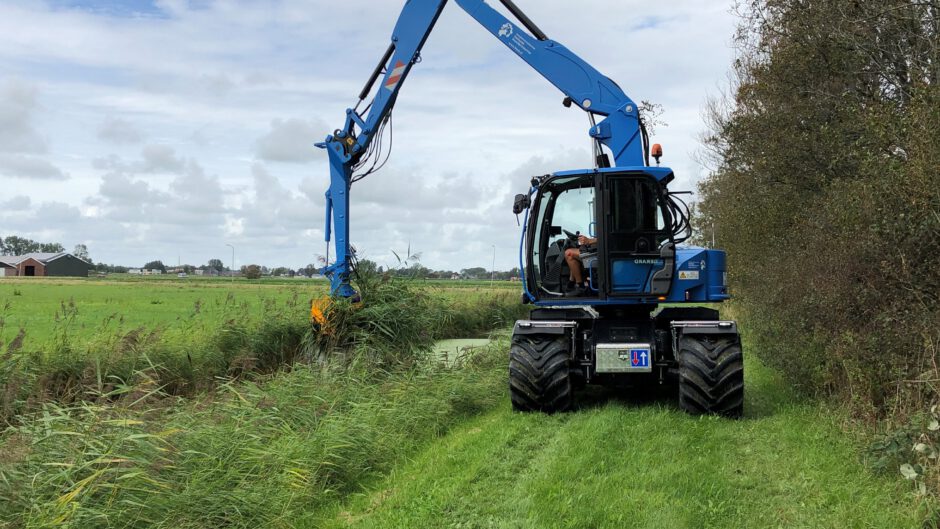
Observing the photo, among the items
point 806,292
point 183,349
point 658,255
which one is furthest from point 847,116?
point 183,349

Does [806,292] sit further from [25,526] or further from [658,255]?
[25,526]

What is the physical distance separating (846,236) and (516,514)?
4.49 meters

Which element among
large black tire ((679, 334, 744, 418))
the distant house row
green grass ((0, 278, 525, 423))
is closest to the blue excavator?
large black tire ((679, 334, 744, 418))

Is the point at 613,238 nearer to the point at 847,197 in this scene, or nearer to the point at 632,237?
the point at 632,237

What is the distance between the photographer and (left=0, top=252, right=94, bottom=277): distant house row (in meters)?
85.4

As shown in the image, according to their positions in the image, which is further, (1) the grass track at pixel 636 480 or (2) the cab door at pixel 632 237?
(2) the cab door at pixel 632 237

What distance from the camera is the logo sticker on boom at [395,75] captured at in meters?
10.2

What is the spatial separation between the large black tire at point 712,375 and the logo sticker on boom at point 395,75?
18.7 feet

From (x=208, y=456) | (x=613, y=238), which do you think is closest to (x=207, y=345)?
(x=208, y=456)

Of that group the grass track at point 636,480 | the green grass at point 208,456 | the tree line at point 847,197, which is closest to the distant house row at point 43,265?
the tree line at point 847,197

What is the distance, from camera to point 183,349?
996cm

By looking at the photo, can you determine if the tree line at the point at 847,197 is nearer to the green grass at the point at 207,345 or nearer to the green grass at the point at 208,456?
the green grass at the point at 208,456

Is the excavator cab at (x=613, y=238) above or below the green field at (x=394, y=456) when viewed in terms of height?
above

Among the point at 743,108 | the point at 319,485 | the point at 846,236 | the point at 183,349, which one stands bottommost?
the point at 319,485
